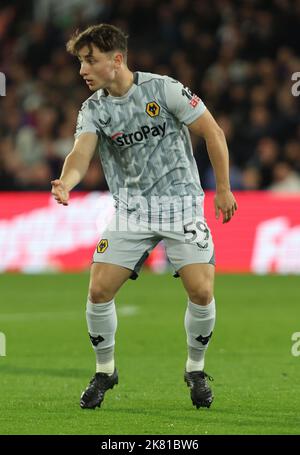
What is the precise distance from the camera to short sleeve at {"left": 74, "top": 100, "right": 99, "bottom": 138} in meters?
7.14

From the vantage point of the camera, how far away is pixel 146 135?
23.4ft

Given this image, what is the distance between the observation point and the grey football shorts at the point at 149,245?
7.09 m

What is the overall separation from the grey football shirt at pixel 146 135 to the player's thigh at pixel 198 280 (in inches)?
18.3

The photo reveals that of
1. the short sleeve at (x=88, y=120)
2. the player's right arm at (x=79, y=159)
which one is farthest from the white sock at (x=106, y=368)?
the short sleeve at (x=88, y=120)

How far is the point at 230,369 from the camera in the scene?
8.82 meters

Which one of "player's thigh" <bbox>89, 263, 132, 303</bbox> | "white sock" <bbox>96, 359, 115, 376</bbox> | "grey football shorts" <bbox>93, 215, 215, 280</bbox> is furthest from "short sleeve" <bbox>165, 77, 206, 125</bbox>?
"white sock" <bbox>96, 359, 115, 376</bbox>

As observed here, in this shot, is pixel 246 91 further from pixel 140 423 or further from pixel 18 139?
pixel 140 423

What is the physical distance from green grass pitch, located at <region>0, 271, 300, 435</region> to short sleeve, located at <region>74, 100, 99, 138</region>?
163cm

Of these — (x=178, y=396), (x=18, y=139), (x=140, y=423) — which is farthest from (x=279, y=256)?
(x=140, y=423)

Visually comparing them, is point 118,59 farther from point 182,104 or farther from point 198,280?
point 198,280

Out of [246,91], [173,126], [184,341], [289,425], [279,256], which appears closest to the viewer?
[289,425]

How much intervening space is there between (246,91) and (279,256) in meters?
3.84

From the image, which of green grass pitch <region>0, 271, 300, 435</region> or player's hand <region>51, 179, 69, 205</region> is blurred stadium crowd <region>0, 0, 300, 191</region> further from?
player's hand <region>51, 179, 69, 205</region>
